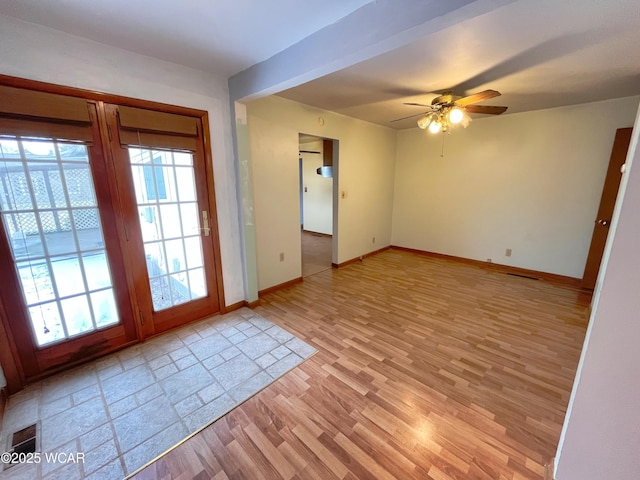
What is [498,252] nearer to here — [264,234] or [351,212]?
[351,212]

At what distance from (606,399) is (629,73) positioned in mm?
3058

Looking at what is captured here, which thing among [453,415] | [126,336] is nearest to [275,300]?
[126,336]

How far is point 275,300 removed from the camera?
3.20 metres

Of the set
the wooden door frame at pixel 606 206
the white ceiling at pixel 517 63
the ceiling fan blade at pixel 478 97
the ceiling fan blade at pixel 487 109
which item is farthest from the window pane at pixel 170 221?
the wooden door frame at pixel 606 206

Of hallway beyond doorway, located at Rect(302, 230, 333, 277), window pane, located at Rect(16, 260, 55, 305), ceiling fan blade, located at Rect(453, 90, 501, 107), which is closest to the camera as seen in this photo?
window pane, located at Rect(16, 260, 55, 305)

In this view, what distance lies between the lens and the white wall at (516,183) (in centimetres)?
333

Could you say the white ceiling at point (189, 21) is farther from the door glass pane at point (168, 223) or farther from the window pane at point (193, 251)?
the window pane at point (193, 251)

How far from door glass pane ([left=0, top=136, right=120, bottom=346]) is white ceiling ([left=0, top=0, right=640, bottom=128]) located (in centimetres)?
84

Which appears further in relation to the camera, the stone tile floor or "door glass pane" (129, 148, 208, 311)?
"door glass pane" (129, 148, 208, 311)

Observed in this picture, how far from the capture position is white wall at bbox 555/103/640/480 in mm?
896

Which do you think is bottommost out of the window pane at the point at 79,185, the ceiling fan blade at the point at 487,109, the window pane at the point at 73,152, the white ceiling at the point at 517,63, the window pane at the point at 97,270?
the window pane at the point at 97,270

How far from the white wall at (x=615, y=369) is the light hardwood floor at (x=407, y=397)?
393 millimetres

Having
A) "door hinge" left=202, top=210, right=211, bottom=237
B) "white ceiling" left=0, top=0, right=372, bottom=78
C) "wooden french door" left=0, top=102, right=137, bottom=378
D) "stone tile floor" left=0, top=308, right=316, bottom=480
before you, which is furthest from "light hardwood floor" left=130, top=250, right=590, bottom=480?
"white ceiling" left=0, top=0, right=372, bottom=78

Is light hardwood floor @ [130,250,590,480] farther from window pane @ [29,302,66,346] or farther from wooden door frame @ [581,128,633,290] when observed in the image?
window pane @ [29,302,66,346]
